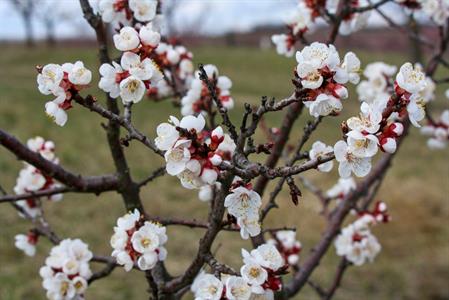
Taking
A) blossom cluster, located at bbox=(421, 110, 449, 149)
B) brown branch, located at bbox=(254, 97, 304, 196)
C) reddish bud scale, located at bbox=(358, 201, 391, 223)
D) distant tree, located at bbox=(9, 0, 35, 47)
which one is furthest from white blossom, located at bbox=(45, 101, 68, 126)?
distant tree, located at bbox=(9, 0, 35, 47)

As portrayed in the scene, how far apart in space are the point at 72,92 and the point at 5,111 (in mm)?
9493

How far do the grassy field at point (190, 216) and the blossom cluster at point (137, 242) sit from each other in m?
3.22

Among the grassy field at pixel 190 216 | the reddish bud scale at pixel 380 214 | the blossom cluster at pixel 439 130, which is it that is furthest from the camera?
the grassy field at pixel 190 216

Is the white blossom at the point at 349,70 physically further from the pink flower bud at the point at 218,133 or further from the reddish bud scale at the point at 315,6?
the reddish bud scale at the point at 315,6

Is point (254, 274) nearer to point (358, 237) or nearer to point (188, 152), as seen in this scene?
point (188, 152)

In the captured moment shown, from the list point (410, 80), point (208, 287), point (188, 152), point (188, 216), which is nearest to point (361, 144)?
point (410, 80)

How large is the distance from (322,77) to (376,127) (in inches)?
5.1

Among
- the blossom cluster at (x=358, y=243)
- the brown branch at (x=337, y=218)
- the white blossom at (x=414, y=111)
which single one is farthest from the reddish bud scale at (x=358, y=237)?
the white blossom at (x=414, y=111)

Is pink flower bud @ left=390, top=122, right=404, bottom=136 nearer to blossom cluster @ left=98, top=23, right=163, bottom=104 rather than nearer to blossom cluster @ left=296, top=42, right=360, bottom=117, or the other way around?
blossom cluster @ left=296, top=42, right=360, bottom=117

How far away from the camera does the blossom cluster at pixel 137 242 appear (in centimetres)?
128

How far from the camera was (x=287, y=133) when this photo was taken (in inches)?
82.0

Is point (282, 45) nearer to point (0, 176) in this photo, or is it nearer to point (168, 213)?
point (168, 213)

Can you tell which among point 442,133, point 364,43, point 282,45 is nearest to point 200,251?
point 282,45

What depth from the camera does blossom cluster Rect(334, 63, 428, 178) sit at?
3.20ft
